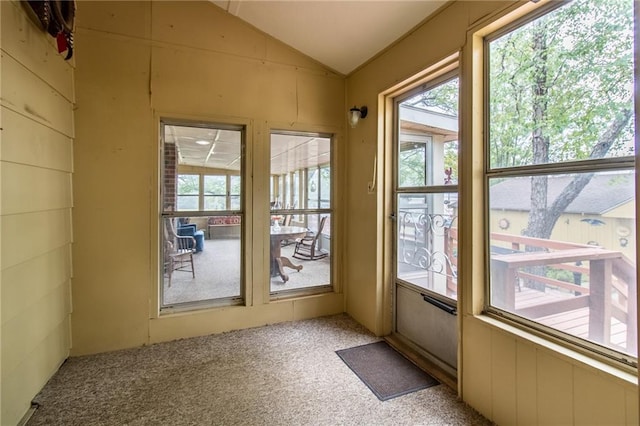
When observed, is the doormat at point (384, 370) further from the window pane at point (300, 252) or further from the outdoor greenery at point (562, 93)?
the outdoor greenery at point (562, 93)

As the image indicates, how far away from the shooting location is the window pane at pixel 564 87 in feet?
4.52

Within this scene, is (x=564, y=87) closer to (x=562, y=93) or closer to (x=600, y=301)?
(x=562, y=93)

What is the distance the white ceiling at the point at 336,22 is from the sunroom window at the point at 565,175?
0.74m

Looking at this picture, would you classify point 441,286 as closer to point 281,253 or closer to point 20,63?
point 281,253

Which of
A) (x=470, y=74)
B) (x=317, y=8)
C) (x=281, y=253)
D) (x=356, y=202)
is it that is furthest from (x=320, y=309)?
(x=317, y=8)

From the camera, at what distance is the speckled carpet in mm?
1815

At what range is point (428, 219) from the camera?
253cm

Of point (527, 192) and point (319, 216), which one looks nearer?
point (527, 192)

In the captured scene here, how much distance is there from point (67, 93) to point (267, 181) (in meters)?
1.68

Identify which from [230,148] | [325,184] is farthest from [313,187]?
[230,148]

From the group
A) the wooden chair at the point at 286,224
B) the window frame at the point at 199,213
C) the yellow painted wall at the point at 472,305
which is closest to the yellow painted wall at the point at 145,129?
the window frame at the point at 199,213

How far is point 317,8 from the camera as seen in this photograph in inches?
98.3

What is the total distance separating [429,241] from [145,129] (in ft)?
8.51

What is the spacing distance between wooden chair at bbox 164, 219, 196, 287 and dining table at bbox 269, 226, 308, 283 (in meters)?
0.78
